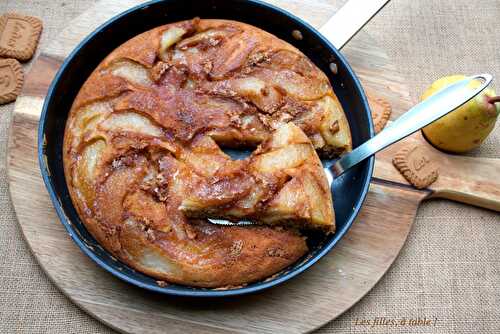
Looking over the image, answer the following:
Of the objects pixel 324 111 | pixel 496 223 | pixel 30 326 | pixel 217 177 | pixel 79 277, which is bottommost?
pixel 30 326

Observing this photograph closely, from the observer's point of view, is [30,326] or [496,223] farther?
[496,223]

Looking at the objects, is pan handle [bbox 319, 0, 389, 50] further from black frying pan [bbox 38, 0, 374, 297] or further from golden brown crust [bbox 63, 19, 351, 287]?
golden brown crust [bbox 63, 19, 351, 287]

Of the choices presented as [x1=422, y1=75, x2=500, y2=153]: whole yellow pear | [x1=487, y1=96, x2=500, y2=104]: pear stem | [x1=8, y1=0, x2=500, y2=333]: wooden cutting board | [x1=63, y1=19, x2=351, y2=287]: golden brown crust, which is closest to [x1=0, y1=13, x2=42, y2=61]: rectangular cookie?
[x1=8, y1=0, x2=500, y2=333]: wooden cutting board

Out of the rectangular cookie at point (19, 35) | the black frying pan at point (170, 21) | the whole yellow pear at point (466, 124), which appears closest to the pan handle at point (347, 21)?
the black frying pan at point (170, 21)

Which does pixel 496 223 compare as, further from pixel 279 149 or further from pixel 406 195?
pixel 279 149

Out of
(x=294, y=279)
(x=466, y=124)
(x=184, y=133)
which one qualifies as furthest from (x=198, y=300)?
(x=466, y=124)

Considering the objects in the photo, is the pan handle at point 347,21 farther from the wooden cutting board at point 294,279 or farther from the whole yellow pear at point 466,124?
the whole yellow pear at point 466,124

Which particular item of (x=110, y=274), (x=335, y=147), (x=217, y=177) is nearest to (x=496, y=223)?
(x=335, y=147)
